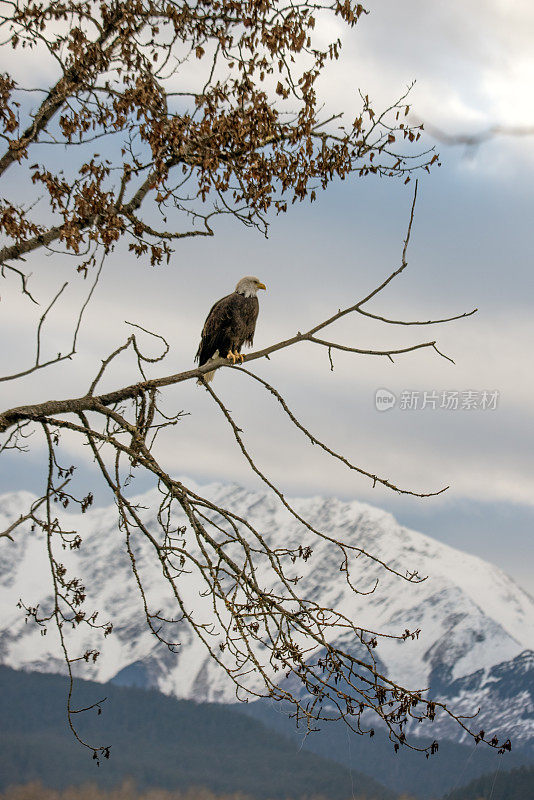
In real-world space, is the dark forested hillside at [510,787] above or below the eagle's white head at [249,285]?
above

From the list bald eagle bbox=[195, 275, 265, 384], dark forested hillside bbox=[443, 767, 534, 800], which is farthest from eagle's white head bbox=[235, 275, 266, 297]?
dark forested hillside bbox=[443, 767, 534, 800]

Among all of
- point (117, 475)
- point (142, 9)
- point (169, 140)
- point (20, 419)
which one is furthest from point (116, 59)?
point (117, 475)

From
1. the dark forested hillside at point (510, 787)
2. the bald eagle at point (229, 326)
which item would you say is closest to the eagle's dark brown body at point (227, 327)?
the bald eagle at point (229, 326)

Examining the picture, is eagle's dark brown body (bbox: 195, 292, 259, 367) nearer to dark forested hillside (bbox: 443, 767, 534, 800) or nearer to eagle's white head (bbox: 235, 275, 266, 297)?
eagle's white head (bbox: 235, 275, 266, 297)

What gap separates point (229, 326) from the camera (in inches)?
495

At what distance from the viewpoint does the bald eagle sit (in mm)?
12578

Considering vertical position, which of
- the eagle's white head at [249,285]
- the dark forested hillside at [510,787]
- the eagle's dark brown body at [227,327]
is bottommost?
the eagle's dark brown body at [227,327]

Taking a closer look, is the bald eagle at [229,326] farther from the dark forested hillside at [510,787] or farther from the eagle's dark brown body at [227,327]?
the dark forested hillside at [510,787]

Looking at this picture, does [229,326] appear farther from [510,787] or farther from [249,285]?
[510,787]

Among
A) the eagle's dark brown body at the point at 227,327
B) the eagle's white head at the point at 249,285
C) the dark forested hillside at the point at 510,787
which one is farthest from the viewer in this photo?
the dark forested hillside at the point at 510,787

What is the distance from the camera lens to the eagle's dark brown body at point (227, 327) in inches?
495

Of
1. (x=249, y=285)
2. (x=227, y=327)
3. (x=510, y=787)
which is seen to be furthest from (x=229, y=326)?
(x=510, y=787)

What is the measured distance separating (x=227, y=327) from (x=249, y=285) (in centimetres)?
95

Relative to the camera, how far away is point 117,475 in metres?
7.96
